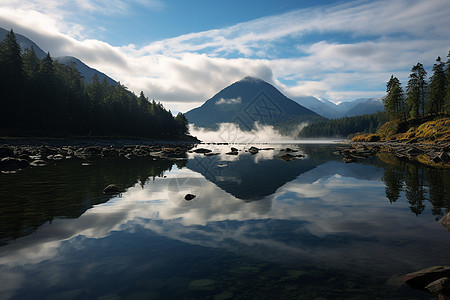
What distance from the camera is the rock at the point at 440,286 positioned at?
4156 mm

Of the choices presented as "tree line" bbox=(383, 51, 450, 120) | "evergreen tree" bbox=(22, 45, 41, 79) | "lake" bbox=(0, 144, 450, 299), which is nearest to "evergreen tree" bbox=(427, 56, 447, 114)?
"tree line" bbox=(383, 51, 450, 120)

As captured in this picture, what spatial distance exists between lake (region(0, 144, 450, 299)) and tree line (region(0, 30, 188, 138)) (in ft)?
198

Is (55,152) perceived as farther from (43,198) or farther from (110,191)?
(43,198)

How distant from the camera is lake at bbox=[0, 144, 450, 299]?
15.0 ft

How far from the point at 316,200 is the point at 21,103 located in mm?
72614

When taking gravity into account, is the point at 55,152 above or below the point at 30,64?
below

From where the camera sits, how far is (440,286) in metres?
4.18

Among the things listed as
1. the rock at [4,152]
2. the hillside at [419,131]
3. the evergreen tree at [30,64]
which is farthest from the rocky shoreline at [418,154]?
the evergreen tree at [30,64]

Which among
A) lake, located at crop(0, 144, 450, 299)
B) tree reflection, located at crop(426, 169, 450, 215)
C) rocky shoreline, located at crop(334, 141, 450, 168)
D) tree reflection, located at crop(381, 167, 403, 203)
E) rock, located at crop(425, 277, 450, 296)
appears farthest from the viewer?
rocky shoreline, located at crop(334, 141, 450, 168)

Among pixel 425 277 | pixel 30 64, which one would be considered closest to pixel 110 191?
pixel 425 277

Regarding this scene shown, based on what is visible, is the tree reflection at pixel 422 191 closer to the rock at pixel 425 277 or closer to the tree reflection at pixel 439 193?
the tree reflection at pixel 439 193

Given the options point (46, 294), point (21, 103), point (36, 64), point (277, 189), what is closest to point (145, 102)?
point (36, 64)

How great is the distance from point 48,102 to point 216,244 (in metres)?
74.1

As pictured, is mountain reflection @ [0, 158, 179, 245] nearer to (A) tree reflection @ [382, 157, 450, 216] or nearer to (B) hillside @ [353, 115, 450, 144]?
(A) tree reflection @ [382, 157, 450, 216]
